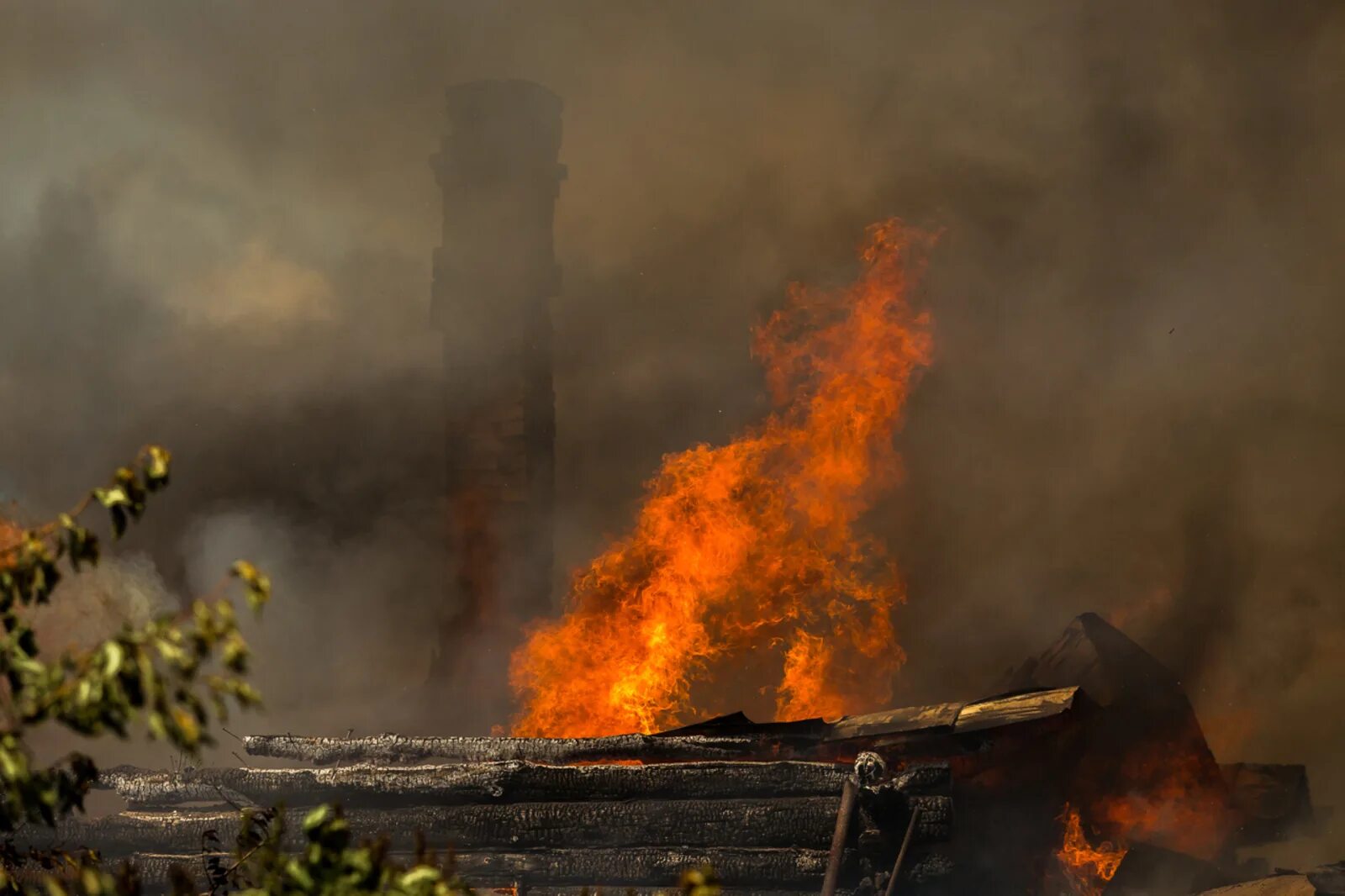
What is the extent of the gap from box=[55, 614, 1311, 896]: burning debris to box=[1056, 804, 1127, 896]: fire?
0.02m

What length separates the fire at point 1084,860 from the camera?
415 inches

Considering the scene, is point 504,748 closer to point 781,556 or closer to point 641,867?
point 641,867

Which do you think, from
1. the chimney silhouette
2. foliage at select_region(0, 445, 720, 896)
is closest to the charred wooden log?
the chimney silhouette

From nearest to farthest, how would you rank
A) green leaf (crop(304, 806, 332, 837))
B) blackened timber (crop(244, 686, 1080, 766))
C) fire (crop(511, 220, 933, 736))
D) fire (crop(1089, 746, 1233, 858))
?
green leaf (crop(304, 806, 332, 837))
blackened timber (crop(244, 686, 1080, 766))
fire (crop(1089, 746, 1233, 858))
fire (crop(511, 220, 933, 736))

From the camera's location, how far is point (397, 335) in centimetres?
1666

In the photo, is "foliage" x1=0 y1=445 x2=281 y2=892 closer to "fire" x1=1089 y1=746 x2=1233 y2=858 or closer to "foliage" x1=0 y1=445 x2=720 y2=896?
"foliage" x1=0 y1=445 x2=720 y2=896

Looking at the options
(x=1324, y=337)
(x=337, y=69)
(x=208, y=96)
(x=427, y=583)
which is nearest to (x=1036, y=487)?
(x=1324, y=337)

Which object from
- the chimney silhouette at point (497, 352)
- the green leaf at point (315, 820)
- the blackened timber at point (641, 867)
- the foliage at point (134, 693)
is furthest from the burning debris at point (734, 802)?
the green leaf at point (315, 820)

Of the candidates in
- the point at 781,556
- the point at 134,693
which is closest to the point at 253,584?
the point at 134,693

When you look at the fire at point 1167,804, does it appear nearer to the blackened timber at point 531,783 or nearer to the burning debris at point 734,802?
the burning debris at point 734,802

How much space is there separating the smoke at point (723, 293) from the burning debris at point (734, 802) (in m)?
5.06

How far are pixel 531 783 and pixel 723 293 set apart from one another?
8.40 meters

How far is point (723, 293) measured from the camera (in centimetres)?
1630

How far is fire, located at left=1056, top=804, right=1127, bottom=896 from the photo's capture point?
10.5 metres
